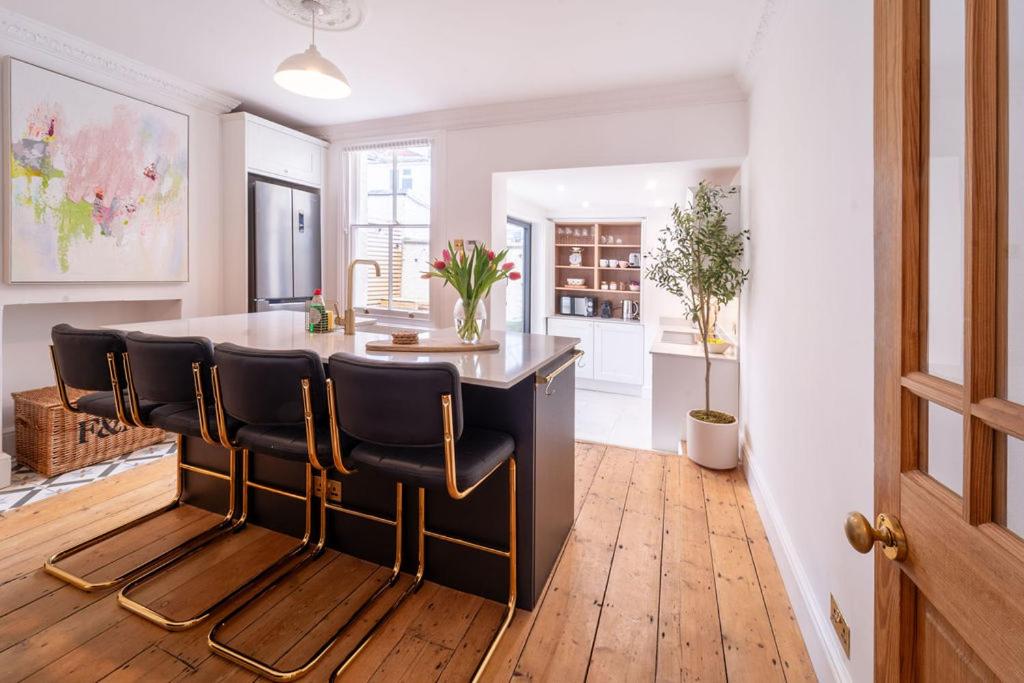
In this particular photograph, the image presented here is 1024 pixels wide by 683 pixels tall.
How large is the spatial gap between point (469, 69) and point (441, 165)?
104cm

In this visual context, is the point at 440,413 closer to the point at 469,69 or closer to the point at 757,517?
the point at 757,517

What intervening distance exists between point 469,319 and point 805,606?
1.67 m

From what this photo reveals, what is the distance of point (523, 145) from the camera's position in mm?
4062

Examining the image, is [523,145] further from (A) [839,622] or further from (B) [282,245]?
(A) [839,622]

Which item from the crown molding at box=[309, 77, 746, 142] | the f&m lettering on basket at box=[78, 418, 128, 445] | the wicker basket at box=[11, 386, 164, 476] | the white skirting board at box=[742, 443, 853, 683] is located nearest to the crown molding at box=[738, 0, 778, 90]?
the crown molding at box=[309, 77, 746, 142]

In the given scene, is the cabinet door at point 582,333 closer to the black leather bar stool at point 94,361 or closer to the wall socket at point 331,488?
the wall socket at point 331,488

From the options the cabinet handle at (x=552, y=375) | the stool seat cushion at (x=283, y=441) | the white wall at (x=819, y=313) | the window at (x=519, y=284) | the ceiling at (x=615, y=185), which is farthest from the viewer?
the window at (x=519, y=284)

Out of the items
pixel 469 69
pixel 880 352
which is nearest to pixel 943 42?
pixel 880 352

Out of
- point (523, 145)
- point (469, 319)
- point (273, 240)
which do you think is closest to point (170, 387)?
point (469, 319)

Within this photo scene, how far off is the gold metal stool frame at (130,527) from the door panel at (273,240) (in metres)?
2.03

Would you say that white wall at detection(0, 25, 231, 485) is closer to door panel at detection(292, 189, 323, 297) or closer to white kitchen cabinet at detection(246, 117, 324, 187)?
white kitchen cabinet at detection(246, 117, 324, 187)

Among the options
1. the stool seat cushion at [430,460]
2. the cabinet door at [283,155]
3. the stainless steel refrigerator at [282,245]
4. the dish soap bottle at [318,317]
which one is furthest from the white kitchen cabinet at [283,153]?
the stool seat cushion at [430,460]

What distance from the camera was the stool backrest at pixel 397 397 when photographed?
1393 millimetres

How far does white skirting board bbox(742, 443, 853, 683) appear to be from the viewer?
1.45m
